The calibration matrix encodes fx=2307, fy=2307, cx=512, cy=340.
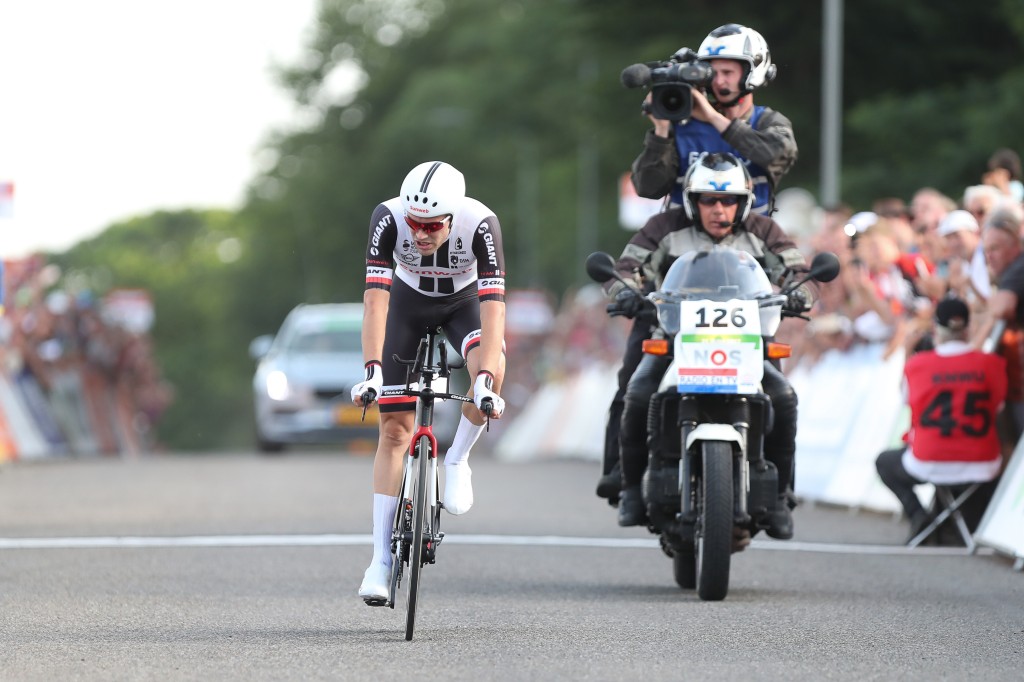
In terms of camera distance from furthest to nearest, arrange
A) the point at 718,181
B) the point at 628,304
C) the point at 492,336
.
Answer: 1. the point at 718,181
2. the point at 628,304
3. the point at 492,336

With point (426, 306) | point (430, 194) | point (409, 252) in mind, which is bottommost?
point (426, 306)

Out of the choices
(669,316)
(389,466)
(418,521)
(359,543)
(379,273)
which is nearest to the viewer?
(418,521)

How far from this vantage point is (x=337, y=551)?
43.5 ft

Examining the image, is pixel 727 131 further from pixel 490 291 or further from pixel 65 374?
pixel 65 374

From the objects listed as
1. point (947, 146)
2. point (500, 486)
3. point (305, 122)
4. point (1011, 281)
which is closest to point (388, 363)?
point (1011, 281)

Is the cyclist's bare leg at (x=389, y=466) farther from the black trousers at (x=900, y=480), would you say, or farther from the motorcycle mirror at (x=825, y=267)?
the black trousers at (x=900, y=480)

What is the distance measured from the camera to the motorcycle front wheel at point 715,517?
33.3 ft

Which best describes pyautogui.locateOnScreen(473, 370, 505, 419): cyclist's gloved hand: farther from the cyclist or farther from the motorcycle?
the motorcycle

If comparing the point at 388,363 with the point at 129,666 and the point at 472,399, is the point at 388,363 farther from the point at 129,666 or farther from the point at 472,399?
the point at 129,666

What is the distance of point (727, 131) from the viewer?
1161cm

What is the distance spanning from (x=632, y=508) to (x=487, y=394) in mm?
2073

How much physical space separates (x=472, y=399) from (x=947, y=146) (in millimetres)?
21645

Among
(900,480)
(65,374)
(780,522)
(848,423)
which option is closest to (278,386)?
(65,374)

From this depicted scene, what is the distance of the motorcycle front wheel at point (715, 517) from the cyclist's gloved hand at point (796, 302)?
0.88 meters
